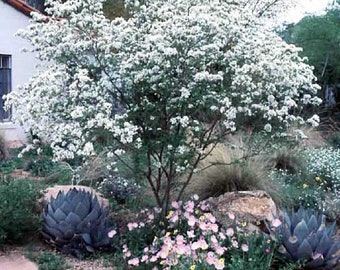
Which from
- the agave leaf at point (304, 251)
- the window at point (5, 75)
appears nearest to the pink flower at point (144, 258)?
the agave leaf at point (304, 251)

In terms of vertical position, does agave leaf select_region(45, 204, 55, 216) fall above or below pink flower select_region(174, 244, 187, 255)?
below

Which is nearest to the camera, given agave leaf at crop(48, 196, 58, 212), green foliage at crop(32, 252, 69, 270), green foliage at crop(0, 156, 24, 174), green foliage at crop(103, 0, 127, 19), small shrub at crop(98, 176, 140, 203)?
green foliage at crop(32, 252, 69, 270)

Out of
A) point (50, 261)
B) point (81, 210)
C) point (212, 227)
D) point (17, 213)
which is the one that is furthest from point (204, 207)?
point (17, 213)

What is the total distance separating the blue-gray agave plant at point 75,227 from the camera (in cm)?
510

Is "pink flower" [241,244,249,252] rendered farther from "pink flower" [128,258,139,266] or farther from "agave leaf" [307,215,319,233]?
"pink flower" [128,258,139,266]

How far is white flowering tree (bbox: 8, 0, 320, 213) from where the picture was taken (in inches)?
181

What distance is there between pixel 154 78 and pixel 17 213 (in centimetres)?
193

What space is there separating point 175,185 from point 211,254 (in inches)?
81.2

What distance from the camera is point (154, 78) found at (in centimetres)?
461

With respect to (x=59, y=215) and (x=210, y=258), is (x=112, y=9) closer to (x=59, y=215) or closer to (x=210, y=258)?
(x=59, y=215)

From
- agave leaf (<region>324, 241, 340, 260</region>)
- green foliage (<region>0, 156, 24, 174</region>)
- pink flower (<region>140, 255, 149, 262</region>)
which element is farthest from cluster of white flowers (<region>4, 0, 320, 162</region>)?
Answer: green foliage (<region>0, 156, 24, 174</region>)

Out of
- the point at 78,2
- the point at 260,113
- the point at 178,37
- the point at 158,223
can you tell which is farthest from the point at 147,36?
the point at 158,223

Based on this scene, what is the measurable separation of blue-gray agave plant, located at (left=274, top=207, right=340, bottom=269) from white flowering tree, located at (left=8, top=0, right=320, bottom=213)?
3.07 feet

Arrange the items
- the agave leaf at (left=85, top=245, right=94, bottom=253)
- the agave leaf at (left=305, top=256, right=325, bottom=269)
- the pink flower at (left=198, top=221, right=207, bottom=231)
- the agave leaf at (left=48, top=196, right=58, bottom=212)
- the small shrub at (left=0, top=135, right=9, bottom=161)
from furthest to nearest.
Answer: the small shrub at (left=0, top=135, right=9, bottom=161) < the agave leaf at (left=48, top=196, right=58, bottom=212) < the agave leaf at (left=85, top=245, right=94, bottom=253) < the agave leaf at (left=305, top=256, right=325, bottom=269) < the pink flower at (left=198, top=221, right=207, bottom=231)
